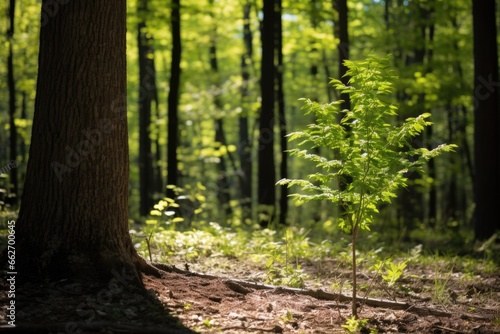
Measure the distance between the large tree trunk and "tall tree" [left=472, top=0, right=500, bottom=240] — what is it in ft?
29.0

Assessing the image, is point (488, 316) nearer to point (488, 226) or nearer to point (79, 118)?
point (79, 118)

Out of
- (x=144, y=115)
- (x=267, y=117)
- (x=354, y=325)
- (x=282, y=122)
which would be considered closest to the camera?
(x=354, y=325)

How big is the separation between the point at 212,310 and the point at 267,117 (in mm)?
8524

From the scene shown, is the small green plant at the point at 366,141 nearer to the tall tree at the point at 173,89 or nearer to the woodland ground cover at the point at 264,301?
the woodland ground cover at the point at 264,301

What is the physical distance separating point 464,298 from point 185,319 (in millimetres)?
3866

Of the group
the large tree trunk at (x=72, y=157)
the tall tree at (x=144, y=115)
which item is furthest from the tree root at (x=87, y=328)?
the tall tree at (x=144, y=115)

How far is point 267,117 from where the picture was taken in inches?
521

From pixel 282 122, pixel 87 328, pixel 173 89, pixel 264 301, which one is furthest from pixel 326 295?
pixel 282 122

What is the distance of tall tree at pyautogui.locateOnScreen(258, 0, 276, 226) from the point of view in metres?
13.0

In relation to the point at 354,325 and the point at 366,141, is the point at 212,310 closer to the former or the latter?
the point at 354,325

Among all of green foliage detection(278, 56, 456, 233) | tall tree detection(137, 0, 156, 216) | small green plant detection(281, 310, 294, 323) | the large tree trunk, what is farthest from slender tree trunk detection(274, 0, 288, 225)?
small green plant detection(281, 310, 294, 323)

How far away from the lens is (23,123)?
17.3 meters

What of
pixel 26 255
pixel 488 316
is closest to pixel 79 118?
pixel 26 255

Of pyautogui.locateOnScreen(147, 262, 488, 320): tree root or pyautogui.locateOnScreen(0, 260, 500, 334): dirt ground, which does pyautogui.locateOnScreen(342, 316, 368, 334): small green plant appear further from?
pyautogui.locateOnScreen(147, 262, 488, 320): tree root
